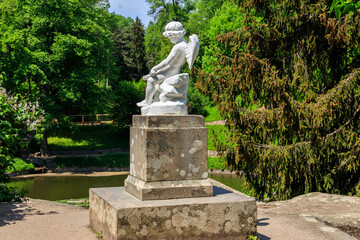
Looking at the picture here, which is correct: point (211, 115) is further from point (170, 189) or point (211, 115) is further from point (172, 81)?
point (170, 189)

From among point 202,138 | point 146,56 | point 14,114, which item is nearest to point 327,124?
point 202,138

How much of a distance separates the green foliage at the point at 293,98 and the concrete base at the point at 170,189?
5.31 m

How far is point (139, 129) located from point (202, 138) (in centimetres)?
105

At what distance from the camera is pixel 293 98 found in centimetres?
1203

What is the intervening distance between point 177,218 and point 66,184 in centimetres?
1642

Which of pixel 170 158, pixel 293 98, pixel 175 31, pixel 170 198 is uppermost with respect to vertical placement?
pixel 175 31

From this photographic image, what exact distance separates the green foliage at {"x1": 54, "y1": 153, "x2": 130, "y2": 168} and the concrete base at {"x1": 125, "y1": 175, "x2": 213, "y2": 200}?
20955 millimetres

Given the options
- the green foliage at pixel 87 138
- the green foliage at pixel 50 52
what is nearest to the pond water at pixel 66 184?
the green foliage at pixel 50 52

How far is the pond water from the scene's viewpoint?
17630 millimetres

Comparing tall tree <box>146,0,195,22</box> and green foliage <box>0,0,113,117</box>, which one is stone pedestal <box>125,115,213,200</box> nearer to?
green foliage <box>0,0,113,117</box>

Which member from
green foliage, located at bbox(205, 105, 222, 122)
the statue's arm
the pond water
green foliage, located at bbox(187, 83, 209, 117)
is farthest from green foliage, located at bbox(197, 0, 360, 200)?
green foliage, located at bbox(205, 105, 222, 122)

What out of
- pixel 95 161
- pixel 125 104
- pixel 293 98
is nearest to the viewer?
pixel 293 98

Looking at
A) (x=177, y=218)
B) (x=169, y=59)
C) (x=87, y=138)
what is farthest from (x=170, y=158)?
(x=87, y=138)

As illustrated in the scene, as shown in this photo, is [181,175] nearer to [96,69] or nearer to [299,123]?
[299,123]
